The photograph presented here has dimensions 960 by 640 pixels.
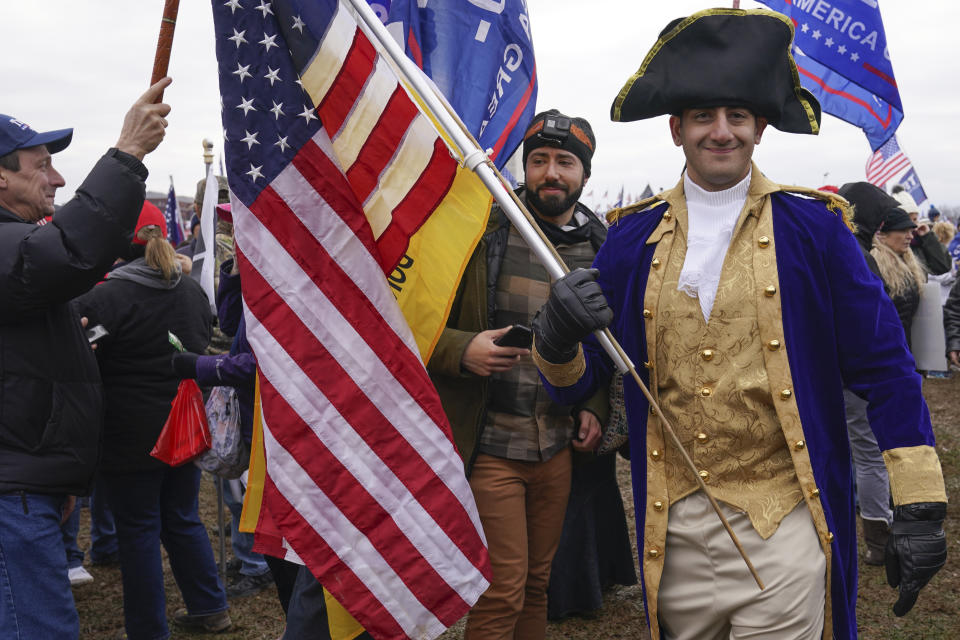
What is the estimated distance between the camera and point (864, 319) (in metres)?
2.34

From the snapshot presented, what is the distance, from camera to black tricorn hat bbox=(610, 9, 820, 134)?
235cm

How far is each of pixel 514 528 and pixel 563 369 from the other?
93 cm

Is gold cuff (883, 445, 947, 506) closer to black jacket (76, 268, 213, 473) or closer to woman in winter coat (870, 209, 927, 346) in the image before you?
black jacket (76, 268, 213, 473)

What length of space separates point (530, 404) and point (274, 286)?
1178mm

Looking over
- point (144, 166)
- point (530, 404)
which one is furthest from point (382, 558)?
point (144, 166)

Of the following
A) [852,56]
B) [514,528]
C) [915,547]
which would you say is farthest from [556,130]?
[852,56]

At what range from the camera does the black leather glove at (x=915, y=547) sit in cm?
221

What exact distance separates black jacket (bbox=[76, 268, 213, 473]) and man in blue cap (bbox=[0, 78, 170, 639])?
4.19 ft

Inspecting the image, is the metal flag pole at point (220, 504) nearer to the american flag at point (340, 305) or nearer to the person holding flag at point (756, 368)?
the american flag at point (340, 305)

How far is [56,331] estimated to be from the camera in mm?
2977

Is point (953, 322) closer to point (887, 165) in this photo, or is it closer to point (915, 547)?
point (915, 547)

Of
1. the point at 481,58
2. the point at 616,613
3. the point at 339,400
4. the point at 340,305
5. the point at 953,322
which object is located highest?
the point at 481,58

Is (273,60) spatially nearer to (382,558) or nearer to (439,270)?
(439,270)

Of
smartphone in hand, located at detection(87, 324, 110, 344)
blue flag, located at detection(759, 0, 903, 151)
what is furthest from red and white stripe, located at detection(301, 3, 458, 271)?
blue flag, located at detection(759, 0, 903, 151)
